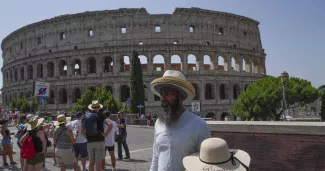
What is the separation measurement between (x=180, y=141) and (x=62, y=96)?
4413 centimetres

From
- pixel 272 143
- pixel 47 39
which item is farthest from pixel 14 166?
pixel 47 39

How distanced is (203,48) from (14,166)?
34.1m

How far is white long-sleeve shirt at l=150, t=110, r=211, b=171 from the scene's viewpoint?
292 cm

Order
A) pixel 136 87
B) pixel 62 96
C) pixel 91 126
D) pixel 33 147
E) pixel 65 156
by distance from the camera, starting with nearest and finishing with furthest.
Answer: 1. pixel 33 147
2. pixel 91 126
3. pixel 65 156
4. pixel 136 87
5. pixel 62 96

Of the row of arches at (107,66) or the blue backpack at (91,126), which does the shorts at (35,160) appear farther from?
the row of arches at (107,66)

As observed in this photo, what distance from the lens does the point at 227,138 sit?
728 centimetres

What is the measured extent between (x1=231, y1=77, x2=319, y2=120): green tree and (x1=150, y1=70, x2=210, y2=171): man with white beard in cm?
2689

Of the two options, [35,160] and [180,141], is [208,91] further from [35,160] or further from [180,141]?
[180,141]

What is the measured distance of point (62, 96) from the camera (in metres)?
44.7

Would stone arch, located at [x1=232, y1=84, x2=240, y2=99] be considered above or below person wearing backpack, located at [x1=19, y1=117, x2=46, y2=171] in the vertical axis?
above

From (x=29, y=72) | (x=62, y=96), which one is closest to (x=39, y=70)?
(x=29, y=72)

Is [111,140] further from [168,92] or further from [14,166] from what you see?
[168,92]

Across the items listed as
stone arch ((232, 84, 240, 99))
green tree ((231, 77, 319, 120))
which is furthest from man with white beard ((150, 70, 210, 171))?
stone arch ((232, 84, 240, 99))

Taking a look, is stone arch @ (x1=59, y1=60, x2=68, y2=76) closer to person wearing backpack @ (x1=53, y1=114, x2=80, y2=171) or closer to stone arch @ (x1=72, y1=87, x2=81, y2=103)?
stone arch @ (x1=72, y1=87, x2=81, y2=103)
